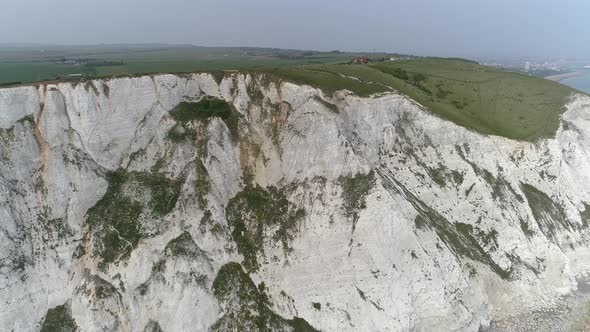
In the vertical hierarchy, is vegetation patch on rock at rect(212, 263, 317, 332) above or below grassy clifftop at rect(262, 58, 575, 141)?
below

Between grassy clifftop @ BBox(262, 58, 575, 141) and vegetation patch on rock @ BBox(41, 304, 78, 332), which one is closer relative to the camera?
vegetation patch on rock @ BBox(41, 304, 78, 332)

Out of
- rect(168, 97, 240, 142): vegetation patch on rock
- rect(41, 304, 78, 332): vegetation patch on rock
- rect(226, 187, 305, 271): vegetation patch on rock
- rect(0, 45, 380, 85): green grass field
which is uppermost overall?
rect(0, 45, 380, 85): green grass field

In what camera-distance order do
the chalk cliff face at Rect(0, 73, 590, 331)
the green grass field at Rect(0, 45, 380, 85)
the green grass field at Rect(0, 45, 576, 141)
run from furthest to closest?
the green grass field at Rect(0, 45, 380, 85)
the green grass field at Rect(0, 45, 576, 141)
the chalk cliff face at Rect(0, 73, 590, 331)

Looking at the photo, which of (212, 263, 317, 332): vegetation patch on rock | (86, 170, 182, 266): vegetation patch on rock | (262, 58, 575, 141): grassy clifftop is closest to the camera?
(212, 263, 317, 332): vegetation patch on rock

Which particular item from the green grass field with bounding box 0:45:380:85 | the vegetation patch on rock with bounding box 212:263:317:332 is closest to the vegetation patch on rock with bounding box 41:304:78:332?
the vegetation patch on rock with bounding box 212:263:317:332

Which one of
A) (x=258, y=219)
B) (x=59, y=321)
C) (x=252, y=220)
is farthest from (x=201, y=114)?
(x=59, y=321)

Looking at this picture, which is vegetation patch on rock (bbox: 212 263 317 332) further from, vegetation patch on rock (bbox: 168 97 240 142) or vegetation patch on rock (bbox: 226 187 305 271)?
vegetation patch on rock (bbox: 168 97 240 142)

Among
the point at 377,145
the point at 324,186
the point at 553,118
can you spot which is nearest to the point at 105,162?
the point at 324,186
